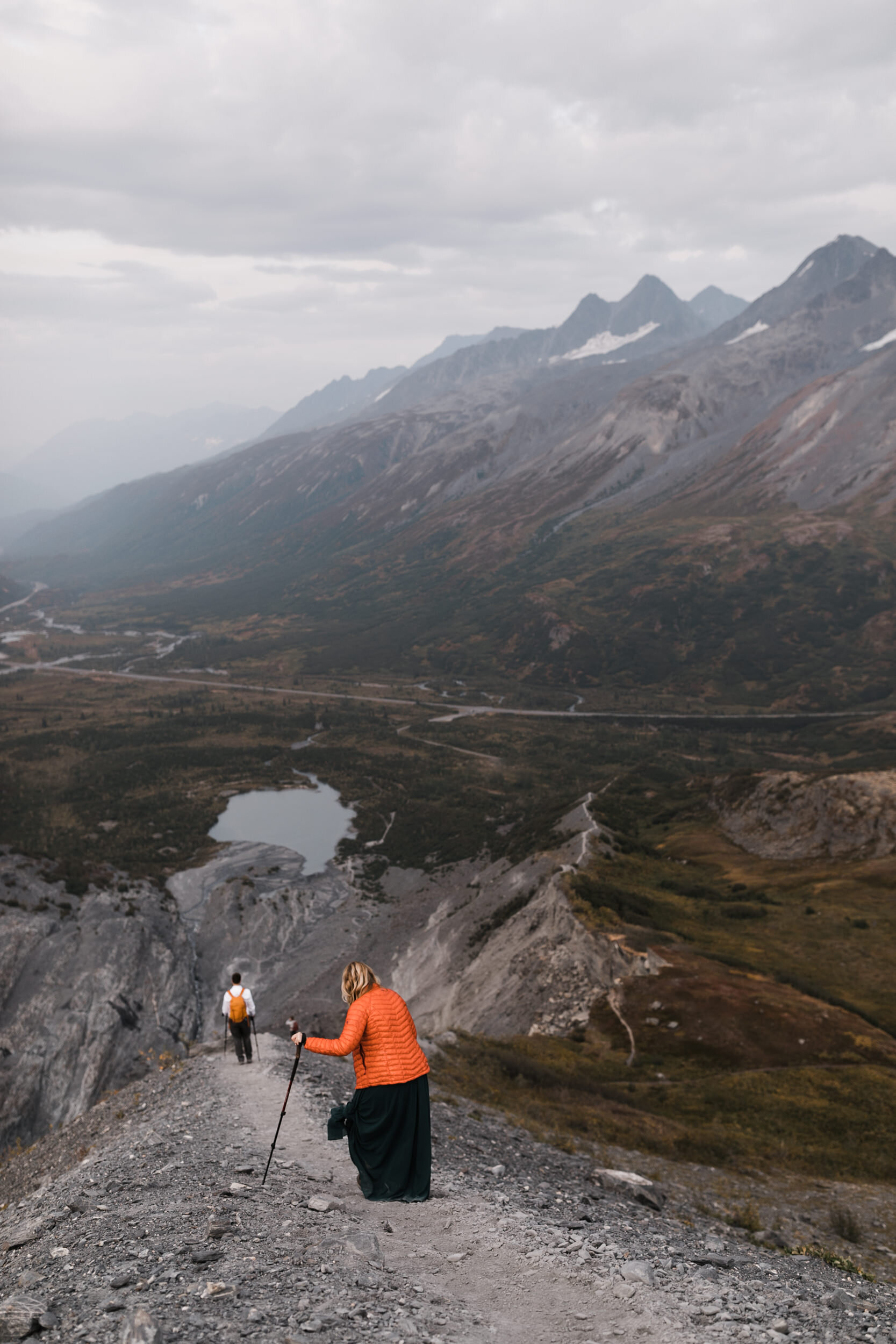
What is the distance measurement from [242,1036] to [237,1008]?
937mm

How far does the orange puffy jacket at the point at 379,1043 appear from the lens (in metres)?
12.7

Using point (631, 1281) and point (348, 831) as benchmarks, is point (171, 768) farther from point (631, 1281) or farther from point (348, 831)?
point (631, 1281)

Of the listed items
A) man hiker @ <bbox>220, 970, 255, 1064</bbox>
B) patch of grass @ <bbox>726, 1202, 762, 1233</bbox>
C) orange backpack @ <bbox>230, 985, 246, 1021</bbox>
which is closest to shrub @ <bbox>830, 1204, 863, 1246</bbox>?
patch of grass @ <bbox>726, 1202, 762, 1233</bbox>

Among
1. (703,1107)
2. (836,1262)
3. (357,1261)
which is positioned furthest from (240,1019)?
(703,1107)

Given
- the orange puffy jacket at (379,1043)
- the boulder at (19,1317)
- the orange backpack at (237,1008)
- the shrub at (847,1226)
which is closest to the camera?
the boulder at (19,1317)

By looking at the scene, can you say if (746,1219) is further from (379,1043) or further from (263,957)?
(263,957)

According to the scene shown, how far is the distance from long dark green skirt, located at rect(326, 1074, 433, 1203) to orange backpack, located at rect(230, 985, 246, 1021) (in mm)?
11592

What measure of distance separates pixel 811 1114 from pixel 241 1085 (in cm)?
2482

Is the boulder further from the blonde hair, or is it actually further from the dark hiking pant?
the dark hiking pant

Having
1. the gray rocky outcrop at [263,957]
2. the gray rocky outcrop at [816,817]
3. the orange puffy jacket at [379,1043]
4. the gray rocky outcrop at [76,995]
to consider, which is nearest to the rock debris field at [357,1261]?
the orange puffy jacket at [379,1043]

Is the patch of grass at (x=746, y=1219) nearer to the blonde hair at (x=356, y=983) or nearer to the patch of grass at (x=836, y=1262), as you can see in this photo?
the patch of grass at (x=836, y=1262)

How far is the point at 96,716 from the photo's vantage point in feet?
654

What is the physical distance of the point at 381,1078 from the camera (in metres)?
12.8

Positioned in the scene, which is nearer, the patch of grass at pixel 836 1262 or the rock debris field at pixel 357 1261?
the rock debris field at pixel 357 1261
